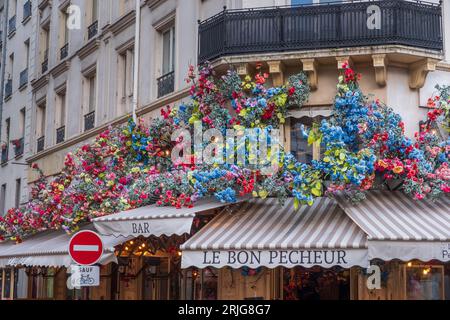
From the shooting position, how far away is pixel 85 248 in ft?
38.8

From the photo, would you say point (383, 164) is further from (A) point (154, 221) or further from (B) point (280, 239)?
(A) point (154, 221)

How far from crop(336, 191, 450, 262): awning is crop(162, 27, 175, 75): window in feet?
21.0

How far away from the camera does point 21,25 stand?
96.9 ft

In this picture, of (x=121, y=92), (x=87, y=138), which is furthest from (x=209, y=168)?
(x=87, y=138)

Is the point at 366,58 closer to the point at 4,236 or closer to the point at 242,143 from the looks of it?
the point at 242,143

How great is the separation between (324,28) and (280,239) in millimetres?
4076

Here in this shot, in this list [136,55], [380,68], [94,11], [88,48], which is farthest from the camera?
[94,11]

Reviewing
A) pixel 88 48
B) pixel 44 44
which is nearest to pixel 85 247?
pixel 88 48

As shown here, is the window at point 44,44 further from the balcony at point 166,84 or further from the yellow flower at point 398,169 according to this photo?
the yellow flower at point 398,169

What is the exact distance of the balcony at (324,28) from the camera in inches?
528

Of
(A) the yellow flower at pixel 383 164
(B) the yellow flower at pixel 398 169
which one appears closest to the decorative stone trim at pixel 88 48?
(A) the yellow flower at pixel 383 164

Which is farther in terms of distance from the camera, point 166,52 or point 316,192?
point 166,52

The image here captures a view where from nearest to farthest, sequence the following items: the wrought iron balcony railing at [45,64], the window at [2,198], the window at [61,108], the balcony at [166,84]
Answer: the balcony at [166,84] → the window at [61,108] → the wrought iron balcony railing at [45,64] → the window at [2,198]

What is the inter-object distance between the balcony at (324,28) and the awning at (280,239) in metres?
2.92
